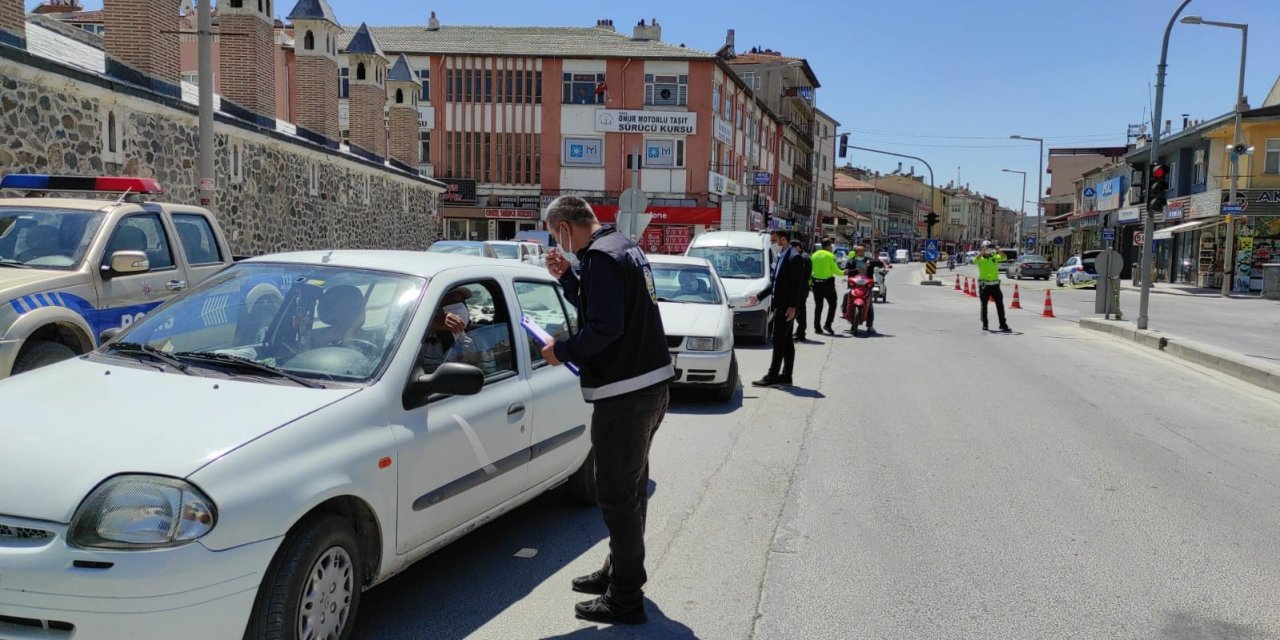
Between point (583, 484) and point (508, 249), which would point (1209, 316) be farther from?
point (583, 484)

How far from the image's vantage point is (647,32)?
182 ft

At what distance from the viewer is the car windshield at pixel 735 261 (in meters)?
16.5

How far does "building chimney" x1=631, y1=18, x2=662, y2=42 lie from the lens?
2173 inches

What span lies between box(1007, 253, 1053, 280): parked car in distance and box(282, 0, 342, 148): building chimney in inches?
1746

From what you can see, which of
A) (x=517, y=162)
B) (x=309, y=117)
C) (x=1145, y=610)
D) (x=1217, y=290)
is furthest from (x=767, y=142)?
(x=1145, y=610)

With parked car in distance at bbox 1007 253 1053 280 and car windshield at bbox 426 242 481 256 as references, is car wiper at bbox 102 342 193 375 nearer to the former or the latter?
car windshield at bbox 426 242 481 256

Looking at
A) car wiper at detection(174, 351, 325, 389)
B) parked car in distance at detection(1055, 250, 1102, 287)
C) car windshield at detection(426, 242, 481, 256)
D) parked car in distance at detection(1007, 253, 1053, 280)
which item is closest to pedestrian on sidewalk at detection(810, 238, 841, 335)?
car windshield at detection(426, 242, 481, 256)

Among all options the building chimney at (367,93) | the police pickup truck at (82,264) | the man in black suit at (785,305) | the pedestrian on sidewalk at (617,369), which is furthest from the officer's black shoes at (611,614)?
the building chimney at (367,93)

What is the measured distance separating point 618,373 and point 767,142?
63.9 meters

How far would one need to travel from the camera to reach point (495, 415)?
4348mm

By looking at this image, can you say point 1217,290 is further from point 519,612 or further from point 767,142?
point 519,612

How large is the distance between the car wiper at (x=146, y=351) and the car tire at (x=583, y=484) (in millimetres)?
2360

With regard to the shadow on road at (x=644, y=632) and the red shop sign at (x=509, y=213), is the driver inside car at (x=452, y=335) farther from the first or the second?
the red shop sign at (x=509, y=213)

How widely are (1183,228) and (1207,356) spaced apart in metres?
33.0
